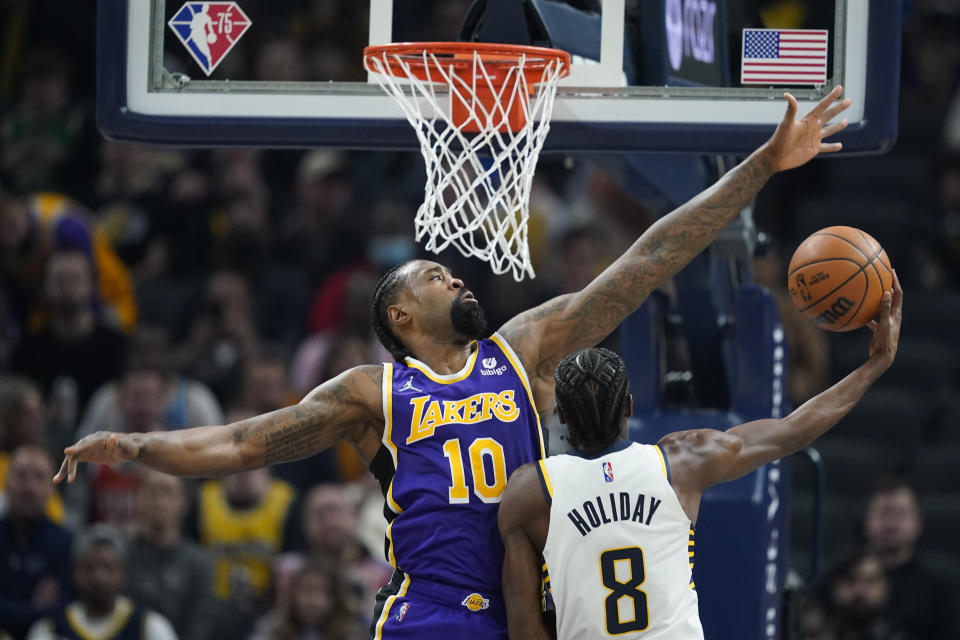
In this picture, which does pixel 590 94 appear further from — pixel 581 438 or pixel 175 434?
pixel 175 434

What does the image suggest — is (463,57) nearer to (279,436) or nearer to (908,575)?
(279,436)

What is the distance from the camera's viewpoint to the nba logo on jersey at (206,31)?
505 centimetres

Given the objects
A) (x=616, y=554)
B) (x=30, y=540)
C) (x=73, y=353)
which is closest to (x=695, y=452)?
(x=616, y=554)

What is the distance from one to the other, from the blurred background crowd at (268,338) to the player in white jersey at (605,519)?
2095 mm

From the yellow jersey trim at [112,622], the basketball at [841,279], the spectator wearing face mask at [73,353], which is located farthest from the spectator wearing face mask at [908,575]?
the spectator wearing face mask at [73,353]

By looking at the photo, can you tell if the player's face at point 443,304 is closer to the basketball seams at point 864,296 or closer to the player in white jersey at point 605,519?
the player in white jersey at point 605,519

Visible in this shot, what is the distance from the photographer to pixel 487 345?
486 cm

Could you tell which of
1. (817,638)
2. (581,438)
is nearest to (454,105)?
(581,438)

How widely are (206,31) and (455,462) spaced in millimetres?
1724

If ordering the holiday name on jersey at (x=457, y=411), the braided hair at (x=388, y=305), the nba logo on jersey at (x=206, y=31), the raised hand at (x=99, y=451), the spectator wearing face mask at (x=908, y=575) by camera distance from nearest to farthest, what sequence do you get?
the raised hand at (x=99, y=451)
the holiday name on jersey at (x=457, y=411)
the braided hair at (x=388, y=305)
the nba logo on jersey at (x=206, y=31)
the spectator wearing face mask at (x=908, y=575)

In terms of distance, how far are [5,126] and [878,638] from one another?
A: 7213 millimetres

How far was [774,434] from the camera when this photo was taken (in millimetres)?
4586

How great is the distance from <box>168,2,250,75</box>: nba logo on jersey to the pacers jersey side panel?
1.29 meters

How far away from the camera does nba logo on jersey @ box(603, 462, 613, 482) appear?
4.35 meters
